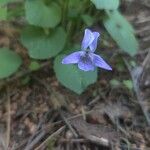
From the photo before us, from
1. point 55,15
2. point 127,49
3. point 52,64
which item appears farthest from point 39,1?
point 127,49

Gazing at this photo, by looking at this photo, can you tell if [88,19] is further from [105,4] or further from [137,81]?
[137,81]

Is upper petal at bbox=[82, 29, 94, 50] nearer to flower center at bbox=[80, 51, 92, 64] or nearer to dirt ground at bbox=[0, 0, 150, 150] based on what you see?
Result: flower center at bbox=[80, 51, 92, 64]

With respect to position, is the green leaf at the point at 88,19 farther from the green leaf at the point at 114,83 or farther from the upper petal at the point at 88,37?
the upper petal at the point at 88,37

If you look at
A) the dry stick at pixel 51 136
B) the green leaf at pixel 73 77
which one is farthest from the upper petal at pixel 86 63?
the dry stick at pixel 51 136

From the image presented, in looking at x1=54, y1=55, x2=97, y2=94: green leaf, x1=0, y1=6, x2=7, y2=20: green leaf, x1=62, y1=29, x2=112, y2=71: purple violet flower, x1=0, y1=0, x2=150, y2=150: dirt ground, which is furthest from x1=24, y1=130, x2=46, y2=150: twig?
x1=0, y1=6, x2=7, y2=20: green leaf

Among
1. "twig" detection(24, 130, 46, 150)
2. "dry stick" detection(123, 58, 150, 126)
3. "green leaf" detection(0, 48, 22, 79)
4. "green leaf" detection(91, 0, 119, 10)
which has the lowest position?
"twig" detection(24, 130, 46, 150)

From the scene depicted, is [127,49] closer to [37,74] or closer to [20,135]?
[37,74]
